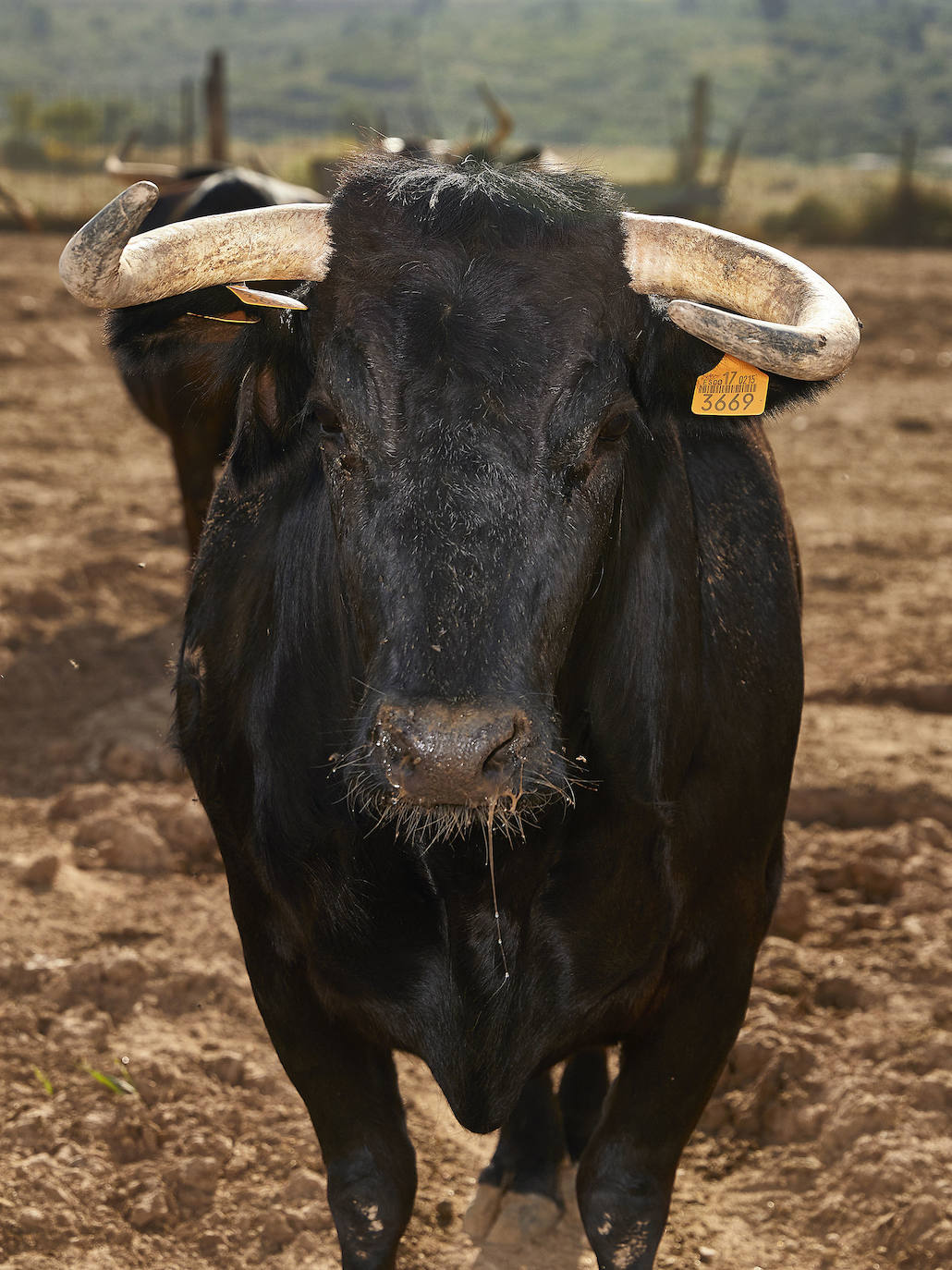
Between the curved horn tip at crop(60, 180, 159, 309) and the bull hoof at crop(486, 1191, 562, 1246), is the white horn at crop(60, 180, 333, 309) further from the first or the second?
the bull hoof at crop(486, 1191, 562, 1246)

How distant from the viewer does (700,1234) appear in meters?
3.25

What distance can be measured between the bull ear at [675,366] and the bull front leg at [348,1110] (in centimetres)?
138

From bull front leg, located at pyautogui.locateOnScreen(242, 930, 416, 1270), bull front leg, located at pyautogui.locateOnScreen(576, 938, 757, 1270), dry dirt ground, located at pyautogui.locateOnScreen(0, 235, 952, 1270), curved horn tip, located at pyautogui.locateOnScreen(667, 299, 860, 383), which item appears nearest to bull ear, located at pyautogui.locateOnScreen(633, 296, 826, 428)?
curved horn tip, located at pyautogui.locateOnScreen(667, 299, 860, 383)

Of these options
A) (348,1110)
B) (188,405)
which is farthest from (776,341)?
(188,405)

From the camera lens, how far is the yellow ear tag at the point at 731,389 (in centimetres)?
244

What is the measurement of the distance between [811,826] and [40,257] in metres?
14.2

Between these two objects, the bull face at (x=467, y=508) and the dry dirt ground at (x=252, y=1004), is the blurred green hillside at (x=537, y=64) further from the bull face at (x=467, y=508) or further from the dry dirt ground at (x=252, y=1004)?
the bull face at (x=467, y=508)

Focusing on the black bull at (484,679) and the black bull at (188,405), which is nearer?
the black bull at (484,679)

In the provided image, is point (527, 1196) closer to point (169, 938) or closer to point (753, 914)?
point (753, 914)

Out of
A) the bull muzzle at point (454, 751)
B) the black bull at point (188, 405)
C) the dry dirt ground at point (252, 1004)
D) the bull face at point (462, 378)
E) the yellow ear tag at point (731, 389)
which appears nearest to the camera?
the bull muzzle at point (454, 751)

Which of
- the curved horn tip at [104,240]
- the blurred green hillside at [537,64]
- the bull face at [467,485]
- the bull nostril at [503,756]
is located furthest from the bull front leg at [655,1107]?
the blurred green hillside at [537,64]

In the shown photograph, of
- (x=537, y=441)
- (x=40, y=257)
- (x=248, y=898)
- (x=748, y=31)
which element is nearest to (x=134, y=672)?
(x=248, y=898)

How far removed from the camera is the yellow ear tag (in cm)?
244

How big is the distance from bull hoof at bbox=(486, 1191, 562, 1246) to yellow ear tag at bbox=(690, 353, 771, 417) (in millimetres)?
2005
